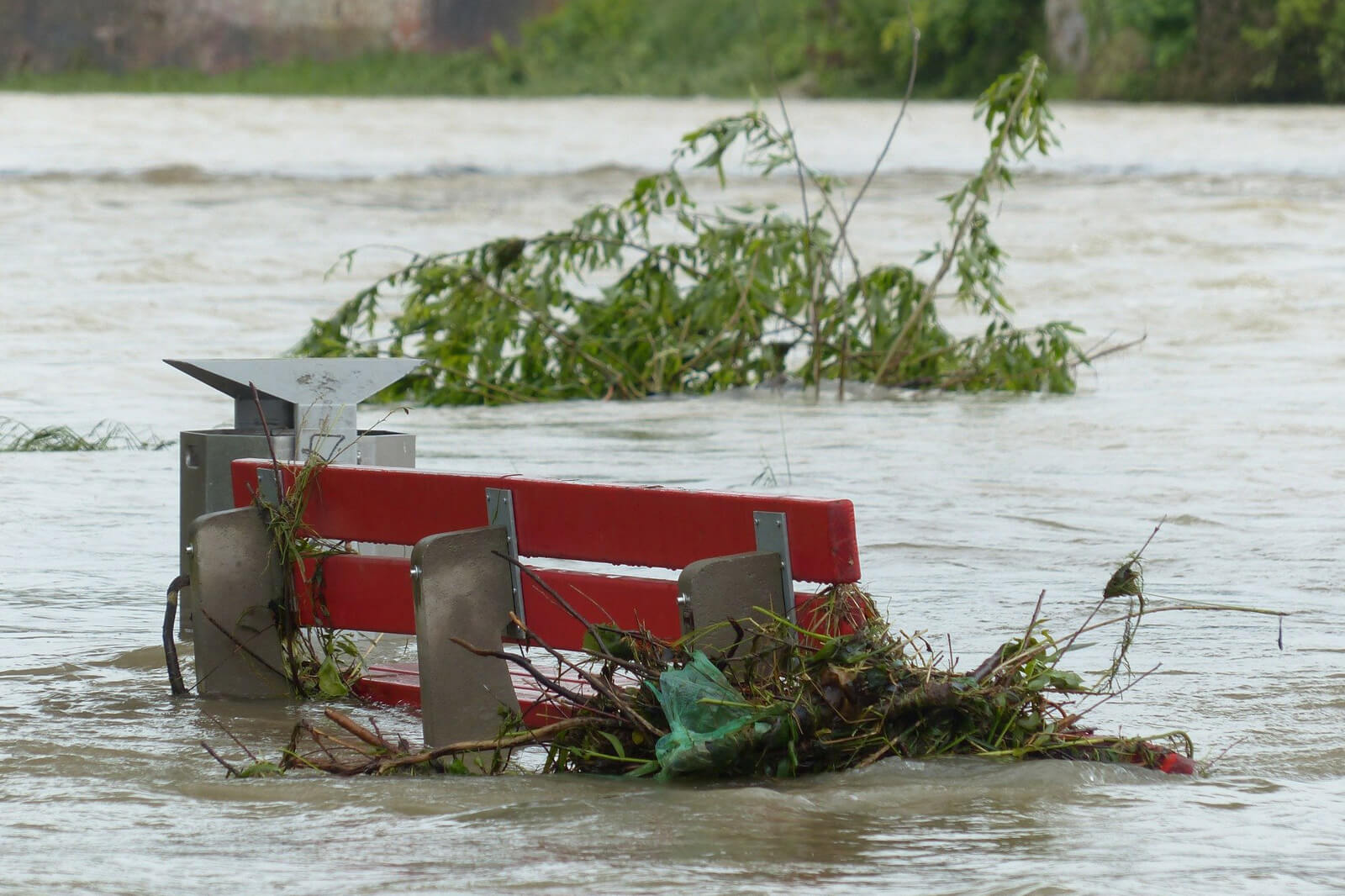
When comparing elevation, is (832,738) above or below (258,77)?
below

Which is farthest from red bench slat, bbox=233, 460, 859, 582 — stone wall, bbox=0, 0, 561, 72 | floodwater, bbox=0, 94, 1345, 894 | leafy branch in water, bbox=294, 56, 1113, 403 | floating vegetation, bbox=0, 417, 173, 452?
stone wall, bbox=0, 0, 561, 72

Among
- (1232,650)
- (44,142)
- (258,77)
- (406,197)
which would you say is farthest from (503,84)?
(1232,650)

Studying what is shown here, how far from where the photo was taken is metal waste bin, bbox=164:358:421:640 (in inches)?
212

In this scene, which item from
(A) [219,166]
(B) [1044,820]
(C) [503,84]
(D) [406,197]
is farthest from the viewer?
(C) [503,84]

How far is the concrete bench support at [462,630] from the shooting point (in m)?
4.50

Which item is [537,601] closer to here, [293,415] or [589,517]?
[589,517]

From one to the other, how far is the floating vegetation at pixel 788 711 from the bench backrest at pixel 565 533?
0.34ft

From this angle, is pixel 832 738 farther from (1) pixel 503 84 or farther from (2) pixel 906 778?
(1) pixel 503 84

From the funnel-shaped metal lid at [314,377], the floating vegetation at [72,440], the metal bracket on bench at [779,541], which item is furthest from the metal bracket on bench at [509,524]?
the floating vegetation at [72,440]

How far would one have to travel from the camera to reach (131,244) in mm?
27641

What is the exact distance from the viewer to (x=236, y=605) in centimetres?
526

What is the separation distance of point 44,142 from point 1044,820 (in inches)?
2056

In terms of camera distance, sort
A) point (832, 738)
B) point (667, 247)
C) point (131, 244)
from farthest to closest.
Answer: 1. point (131, 244)
2. point (667, 247)
3. point (832, 738)

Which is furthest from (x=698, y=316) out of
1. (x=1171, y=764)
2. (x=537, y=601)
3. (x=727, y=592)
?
(x=727, y=592)
